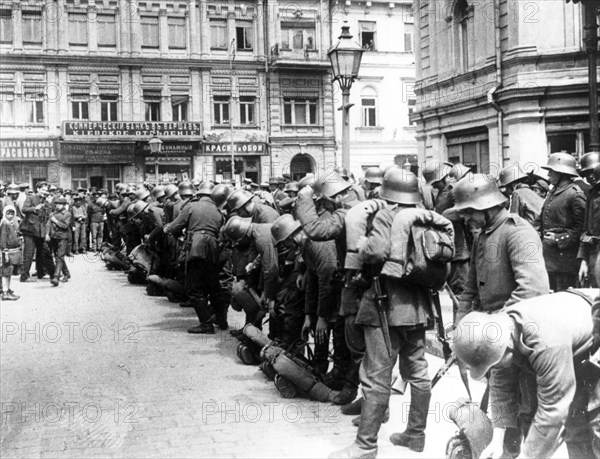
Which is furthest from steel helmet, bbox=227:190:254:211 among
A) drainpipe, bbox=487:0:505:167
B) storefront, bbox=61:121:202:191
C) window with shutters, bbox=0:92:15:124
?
window with shutters, bbox=0:92:15:124

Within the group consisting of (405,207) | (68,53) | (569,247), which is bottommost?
(569,247)

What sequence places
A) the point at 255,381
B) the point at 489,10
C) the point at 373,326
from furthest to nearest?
the point at 489,10
the point at 255,381
the point at 373,326

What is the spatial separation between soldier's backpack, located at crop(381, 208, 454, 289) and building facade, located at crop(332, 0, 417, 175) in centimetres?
3276

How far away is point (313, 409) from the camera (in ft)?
21.8

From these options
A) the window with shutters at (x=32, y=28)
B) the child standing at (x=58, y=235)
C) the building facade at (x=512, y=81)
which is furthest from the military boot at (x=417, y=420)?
the window with shutters at (x=32, y=28)

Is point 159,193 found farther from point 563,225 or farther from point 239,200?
point 563,225

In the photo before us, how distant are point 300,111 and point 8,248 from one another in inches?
1022

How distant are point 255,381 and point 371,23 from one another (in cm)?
3340

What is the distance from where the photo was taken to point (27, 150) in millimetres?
33875

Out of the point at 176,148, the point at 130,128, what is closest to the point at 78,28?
the point at 130,128

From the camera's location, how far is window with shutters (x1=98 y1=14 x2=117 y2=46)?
1396 inches

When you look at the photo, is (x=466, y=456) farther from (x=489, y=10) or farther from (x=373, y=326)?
(x=489, y=10)

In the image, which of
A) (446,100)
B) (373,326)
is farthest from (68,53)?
(373,326)

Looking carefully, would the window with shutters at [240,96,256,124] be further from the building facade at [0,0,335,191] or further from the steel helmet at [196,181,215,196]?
the steel helmet at [196,181,215,196]
